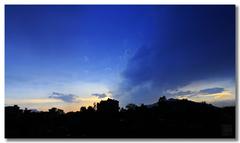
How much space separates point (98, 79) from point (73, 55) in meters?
0.30

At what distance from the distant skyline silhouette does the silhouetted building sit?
4cm

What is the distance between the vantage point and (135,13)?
107 inches

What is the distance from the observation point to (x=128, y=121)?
271 centimetres

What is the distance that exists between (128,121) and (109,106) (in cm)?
21

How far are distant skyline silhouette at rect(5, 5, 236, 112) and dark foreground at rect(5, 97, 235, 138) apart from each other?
6cm

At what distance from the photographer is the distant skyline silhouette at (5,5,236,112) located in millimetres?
2658

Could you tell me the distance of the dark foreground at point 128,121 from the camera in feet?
8.71

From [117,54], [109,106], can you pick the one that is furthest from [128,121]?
[117,54]

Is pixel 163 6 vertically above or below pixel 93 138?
→ above

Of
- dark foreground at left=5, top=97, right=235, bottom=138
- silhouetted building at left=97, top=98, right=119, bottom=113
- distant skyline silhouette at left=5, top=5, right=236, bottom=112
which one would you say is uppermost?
distant skyline silhouette at left=5, top=5, right=236, bottom=112

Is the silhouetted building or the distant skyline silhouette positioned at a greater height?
the distant skyline silhouette

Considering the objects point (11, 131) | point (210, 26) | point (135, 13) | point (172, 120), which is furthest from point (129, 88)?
point (11, 131)

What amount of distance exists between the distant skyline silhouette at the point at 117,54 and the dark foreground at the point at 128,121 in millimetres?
63

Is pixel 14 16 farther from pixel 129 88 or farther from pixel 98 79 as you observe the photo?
pixel 129 88
